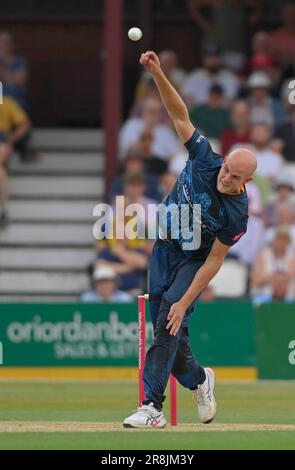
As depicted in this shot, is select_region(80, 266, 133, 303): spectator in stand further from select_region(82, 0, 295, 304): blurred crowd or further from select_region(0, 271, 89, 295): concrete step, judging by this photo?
select_region(0, 271, 89, 295): concrete step

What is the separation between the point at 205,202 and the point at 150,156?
9.01m

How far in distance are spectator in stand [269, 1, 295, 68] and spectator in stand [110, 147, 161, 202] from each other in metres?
2.71

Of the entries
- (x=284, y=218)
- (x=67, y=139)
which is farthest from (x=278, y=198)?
(x=67, y=139)

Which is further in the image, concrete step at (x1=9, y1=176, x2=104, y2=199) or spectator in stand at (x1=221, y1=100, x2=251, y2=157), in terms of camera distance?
concrete step at (x1=9, y1=176, x2=104, y2=199)

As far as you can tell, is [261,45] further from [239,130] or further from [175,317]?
[175,317]

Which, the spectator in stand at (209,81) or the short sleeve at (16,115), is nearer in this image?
the short sleeve at (16,115)

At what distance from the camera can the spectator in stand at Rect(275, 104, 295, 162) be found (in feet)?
60.5

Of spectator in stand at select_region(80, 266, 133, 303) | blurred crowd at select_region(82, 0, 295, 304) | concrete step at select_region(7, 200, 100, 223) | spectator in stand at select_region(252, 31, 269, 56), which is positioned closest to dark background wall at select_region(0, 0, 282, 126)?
blurred crowd at select_region(82, 0, 295, 304)

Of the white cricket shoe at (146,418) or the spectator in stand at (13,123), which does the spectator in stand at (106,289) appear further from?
the white cricket shoe at (146,418)

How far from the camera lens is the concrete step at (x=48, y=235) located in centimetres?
1886

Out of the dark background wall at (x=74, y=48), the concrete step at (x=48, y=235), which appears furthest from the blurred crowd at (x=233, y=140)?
the concrete step at (x=48, y=235)

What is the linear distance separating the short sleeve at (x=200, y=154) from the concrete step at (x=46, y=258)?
28.9 feet

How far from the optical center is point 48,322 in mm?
16484

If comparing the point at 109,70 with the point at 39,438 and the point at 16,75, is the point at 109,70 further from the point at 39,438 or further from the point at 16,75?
the point at 39,438
